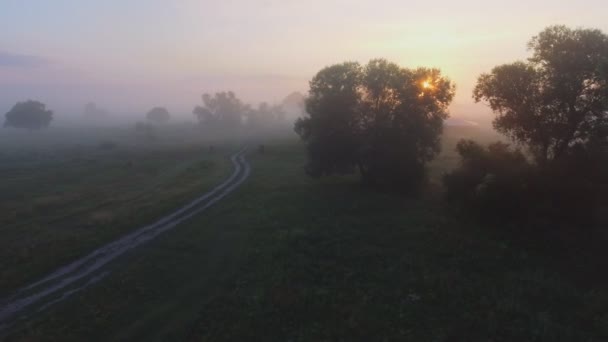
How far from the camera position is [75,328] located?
1934 centimetres

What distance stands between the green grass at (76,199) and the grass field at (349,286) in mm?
6151

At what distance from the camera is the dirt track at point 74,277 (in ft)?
70.4

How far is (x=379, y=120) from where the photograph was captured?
46.2 metres

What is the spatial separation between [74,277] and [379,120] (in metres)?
35.8

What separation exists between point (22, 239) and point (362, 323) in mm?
31752

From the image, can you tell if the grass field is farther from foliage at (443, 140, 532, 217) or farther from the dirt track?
foliage at (443, 140, 532, 217)

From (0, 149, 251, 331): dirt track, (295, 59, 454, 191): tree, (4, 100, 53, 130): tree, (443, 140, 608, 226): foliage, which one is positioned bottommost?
(0, 149, 251, 331): dirt track

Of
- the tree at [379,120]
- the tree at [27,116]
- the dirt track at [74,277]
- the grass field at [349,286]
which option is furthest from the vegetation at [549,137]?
the tree at [27,116]

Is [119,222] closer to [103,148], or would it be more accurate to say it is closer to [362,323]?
[362,323]

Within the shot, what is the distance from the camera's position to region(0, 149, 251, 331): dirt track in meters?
21.5

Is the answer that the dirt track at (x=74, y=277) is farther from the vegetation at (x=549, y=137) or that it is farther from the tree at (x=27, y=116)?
the tree at (x=27, y=116)

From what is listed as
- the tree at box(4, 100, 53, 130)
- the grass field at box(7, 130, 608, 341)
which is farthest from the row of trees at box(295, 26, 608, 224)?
the tree at box(4, 100, 53, 130)

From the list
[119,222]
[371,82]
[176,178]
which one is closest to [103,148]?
[176,178]

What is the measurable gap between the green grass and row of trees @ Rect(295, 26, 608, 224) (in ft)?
71.6
